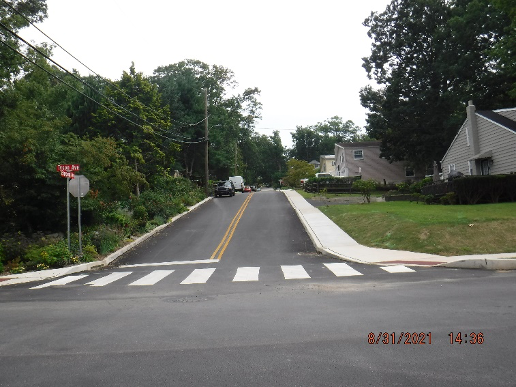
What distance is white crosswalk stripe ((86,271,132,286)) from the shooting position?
1370cm

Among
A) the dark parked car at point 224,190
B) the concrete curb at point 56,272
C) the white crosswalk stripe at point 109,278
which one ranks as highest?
the dark parked car at point 224,190

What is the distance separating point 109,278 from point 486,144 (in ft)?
91.0

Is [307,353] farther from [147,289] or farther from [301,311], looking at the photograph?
[147,289]

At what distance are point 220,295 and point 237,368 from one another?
5.35 meters

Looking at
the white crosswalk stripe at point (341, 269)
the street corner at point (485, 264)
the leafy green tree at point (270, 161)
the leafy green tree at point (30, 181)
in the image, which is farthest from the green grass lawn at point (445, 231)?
the leafy green tree at point (270, 161)

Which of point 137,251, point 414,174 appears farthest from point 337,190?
point 137,251

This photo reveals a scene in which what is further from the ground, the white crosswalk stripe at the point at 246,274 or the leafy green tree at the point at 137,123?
the leafy green tree at the point at 137,123

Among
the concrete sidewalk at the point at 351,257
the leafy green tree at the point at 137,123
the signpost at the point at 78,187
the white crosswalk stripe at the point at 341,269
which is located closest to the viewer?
the white crosswalk stripe at the point at 341,269

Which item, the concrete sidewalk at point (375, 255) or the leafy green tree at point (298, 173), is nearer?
the concrete sidewalk at point (375, 255)

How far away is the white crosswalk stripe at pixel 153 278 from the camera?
13.2 metres

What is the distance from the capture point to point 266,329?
692 centimetres

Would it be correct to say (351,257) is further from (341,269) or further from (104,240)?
(104,240)

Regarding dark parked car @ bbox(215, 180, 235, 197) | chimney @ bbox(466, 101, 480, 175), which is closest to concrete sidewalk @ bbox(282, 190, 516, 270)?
chimney @ bbox(466, 101, 480, 175)

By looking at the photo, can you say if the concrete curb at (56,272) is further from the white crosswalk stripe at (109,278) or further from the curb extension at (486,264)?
the curb extension at (486,264)
